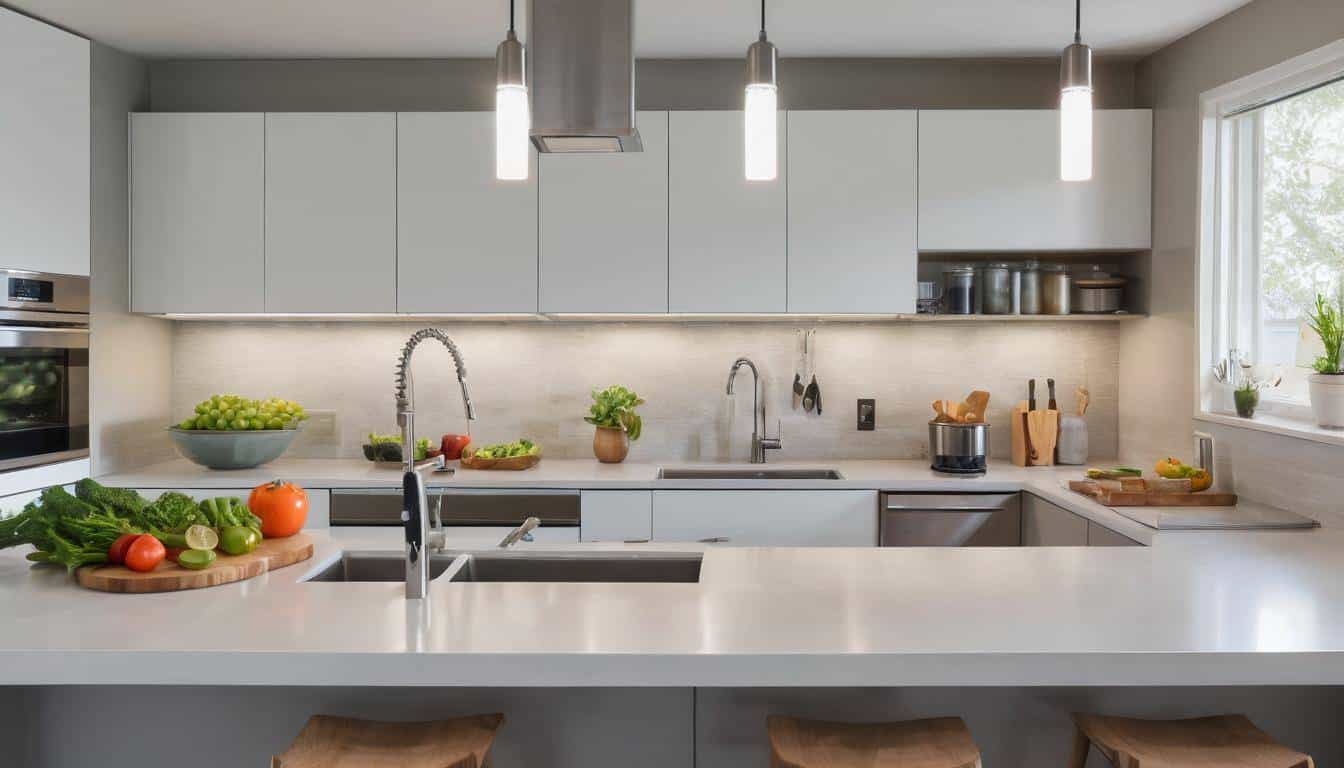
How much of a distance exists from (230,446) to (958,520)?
2.70 metres

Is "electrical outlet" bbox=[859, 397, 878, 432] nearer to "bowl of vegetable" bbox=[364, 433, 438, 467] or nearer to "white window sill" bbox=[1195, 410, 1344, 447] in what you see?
"white window sill" bbox=[1195, 410, 1344, 447]

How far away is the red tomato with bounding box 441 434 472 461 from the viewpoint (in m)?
3.96

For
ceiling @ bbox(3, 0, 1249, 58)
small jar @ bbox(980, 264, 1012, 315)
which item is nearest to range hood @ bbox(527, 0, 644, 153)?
ceiling @ bbox(3, 0, 1249, 58)

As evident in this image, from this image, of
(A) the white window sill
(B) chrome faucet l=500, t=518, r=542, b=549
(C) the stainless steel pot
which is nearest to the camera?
(B) chrome faucet l=500, t=518, r=542, b=549

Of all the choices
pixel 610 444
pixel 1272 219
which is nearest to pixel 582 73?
pixel 610 444

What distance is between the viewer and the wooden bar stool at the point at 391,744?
65.7 inches

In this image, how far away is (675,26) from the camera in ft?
11.9

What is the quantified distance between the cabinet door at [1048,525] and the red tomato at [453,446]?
7.03 ft

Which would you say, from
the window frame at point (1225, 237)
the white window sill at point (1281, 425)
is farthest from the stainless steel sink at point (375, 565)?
the window frame at point (1225, 237)

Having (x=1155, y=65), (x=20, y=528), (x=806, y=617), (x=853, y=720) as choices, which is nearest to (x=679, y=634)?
(x=806, y=617)

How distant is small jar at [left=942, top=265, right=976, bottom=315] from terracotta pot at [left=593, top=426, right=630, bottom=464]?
1409mm

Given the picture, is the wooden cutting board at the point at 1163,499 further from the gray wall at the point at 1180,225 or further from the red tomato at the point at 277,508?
the red tomato at the point at 277,508

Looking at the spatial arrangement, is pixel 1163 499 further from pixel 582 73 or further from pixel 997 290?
pixel 582 73

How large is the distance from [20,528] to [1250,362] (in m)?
3.60
